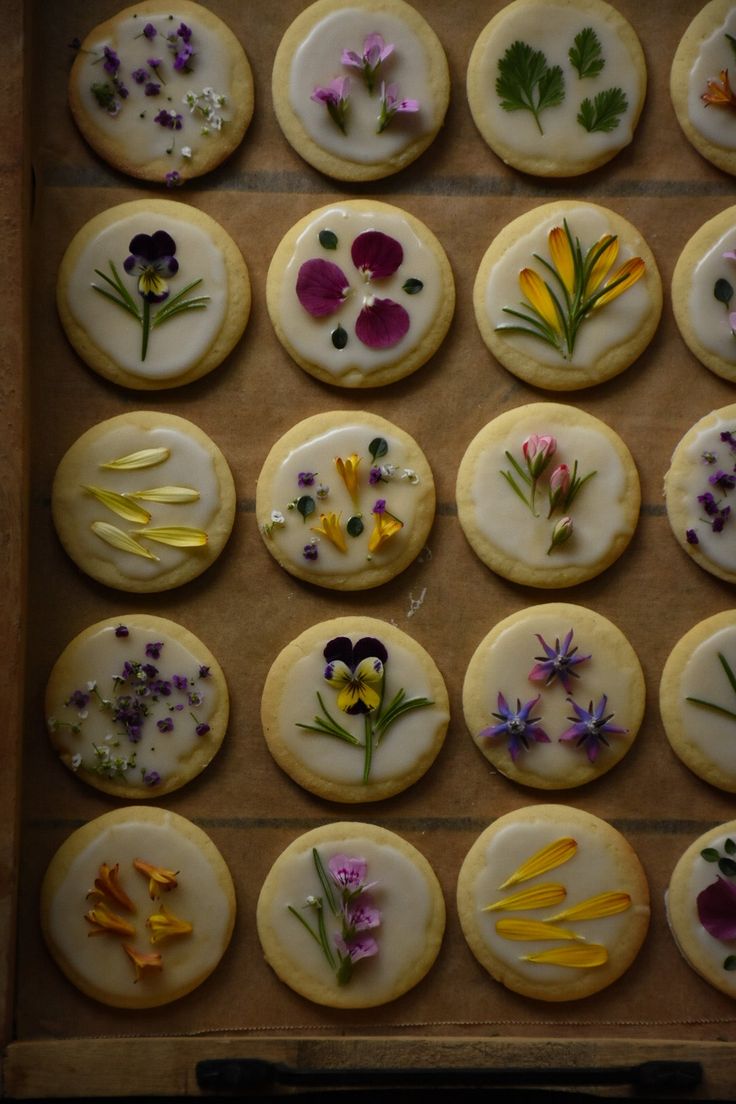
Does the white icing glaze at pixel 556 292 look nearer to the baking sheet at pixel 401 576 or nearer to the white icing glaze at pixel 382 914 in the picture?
the baking sheet at pixel 401 576

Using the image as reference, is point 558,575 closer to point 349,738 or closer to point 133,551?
point 349,738

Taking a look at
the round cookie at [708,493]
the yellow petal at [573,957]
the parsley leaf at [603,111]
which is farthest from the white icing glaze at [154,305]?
the yellow petal at [573,957]

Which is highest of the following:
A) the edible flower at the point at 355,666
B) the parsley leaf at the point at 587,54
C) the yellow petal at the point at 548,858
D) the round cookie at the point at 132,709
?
the parsley leaf at the point at 587,54

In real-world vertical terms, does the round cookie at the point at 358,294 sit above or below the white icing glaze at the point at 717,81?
below

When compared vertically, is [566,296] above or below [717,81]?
below

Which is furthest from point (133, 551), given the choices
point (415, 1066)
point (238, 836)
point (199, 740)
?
point (415, 1066)

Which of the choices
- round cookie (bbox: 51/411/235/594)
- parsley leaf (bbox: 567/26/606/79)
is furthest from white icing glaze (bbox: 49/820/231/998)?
parsley leaf (bbox: 567/26/606/79)

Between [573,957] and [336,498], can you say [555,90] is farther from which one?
[573,957]

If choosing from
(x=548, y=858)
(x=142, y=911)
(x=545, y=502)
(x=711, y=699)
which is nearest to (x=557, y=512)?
(x=545, y=502)
